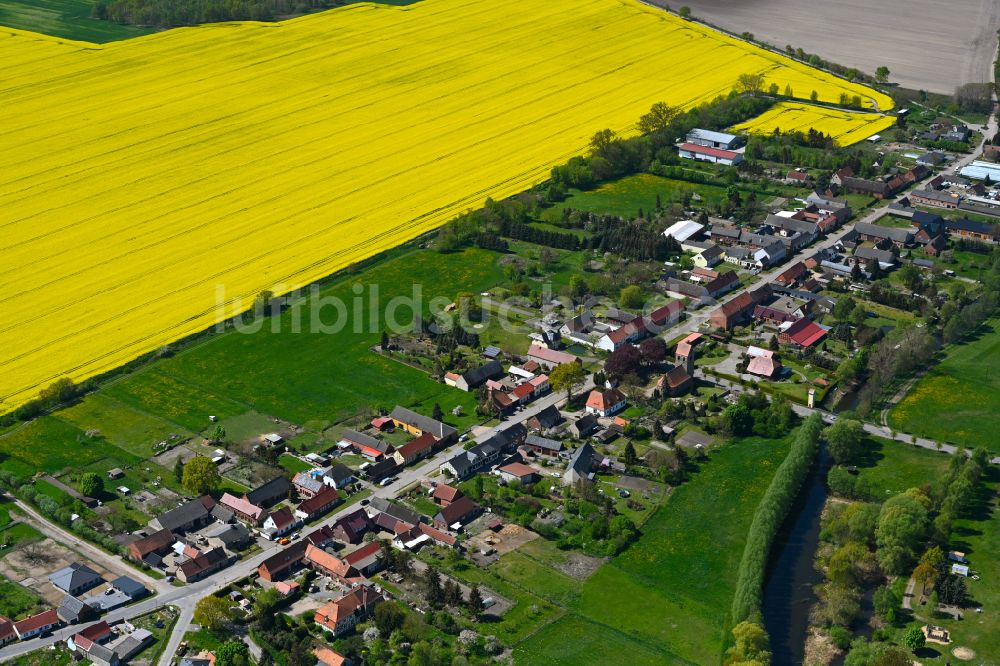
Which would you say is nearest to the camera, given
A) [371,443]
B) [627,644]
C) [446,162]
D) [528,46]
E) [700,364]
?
[627,644]

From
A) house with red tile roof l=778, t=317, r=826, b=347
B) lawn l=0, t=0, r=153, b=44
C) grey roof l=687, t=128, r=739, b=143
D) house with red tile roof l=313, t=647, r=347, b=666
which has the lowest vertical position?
house with red tile roof l=313, t=647, r=347, b=666

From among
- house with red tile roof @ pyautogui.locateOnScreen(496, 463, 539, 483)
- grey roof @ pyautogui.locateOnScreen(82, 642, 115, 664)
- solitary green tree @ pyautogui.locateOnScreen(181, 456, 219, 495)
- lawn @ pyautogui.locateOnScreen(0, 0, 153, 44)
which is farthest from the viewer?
lawn @ pyautogui.locateOnScreen(0, 0, 153, 44)

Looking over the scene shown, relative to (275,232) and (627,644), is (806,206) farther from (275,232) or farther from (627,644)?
(627,644)

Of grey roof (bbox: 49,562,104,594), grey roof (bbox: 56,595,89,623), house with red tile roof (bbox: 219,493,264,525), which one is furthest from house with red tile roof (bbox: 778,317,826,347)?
grey roof (bbox: 56,595,89,623)

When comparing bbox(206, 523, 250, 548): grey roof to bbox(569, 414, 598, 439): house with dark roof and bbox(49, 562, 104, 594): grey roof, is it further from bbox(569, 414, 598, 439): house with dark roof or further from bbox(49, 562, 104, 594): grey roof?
bbox(569, 414, 598, 439): house with dark roof

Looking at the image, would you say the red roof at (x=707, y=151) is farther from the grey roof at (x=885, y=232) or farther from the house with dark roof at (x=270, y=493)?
the house with dark roof at (x=270, y=493)

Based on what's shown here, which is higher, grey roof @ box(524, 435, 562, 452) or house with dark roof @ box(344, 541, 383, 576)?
grey roof @ box(524, 435, 562, 452)

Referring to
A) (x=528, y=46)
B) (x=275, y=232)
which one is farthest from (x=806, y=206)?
(x=528, y=46)
